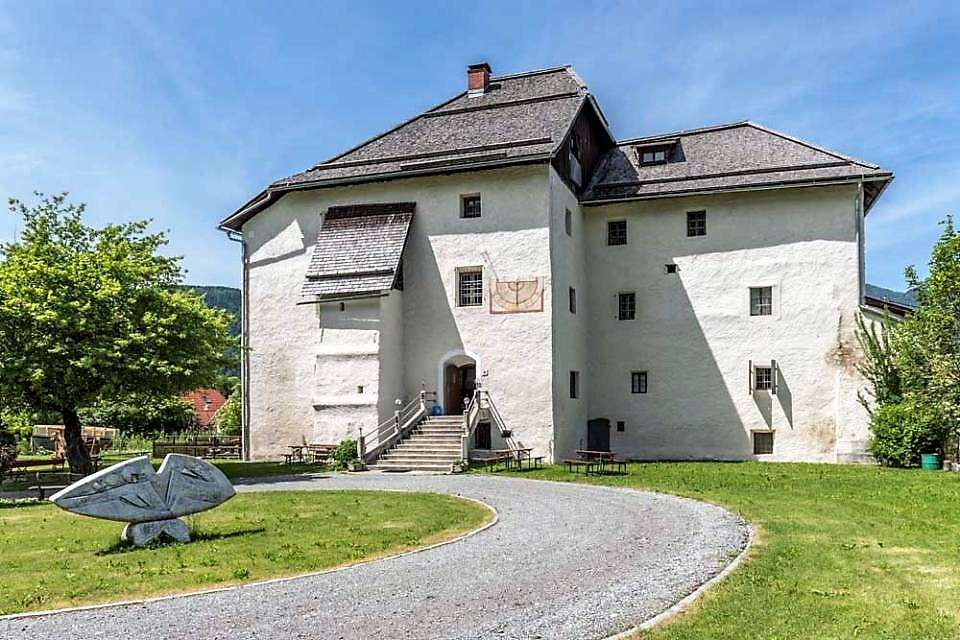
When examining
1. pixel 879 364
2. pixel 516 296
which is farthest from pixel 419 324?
pixel 879 364

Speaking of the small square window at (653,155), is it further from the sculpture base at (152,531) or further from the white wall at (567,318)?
the sculpture base at (152,531)

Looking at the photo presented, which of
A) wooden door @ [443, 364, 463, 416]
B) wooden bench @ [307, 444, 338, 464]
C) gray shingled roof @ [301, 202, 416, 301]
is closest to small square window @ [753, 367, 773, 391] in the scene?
wooden door @ [443, 364, 463, 416]

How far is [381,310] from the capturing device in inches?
1094

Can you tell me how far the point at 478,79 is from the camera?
112 feet

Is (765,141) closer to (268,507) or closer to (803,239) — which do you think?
(803,239)

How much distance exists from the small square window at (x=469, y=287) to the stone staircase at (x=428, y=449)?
403cm

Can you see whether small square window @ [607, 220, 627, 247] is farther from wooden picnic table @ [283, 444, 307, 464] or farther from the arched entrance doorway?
wooden picnic table @ [283, 444, 307, 464]

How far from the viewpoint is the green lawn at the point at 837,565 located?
25.3 ft

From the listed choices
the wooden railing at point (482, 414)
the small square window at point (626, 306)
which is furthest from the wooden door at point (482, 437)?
the small square window at point (626, 306)

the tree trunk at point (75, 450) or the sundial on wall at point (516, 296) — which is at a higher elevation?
the sundial on wall at point (516, 296)

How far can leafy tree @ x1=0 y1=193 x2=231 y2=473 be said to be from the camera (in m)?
21.3

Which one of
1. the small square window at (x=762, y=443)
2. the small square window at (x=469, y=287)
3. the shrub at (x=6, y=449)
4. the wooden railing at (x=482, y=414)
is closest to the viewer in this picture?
the shrub at (x=6, y=449)

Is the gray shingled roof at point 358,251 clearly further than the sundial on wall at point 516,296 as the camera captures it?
Yes

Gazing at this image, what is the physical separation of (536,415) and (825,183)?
12361 millimetres
